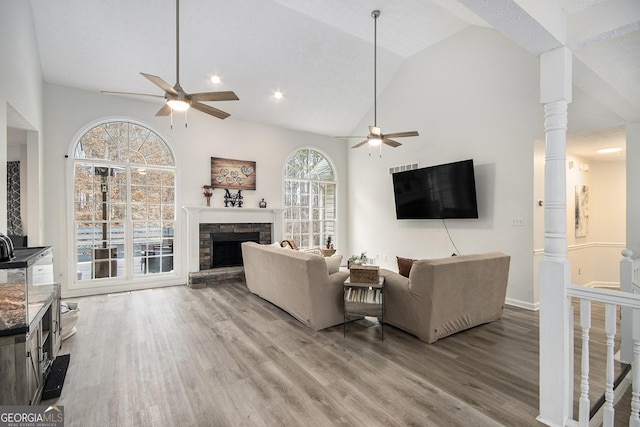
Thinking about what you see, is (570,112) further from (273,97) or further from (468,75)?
(273,97)

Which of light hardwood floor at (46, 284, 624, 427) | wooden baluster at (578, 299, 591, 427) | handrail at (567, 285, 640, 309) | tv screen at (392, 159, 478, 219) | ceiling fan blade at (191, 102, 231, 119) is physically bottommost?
light hardwood floor at (46, 284, 624, 427)

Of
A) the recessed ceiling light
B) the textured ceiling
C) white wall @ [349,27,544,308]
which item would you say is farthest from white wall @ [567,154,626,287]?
the textured ceiling

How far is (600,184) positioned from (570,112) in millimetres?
2623

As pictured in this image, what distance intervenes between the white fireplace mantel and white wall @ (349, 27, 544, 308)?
2.42 m

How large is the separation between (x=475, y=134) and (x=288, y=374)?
4623mm

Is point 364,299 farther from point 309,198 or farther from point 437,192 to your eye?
point 309,198

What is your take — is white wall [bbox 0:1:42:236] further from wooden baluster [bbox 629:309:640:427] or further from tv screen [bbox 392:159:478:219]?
tv screen [bbox 392:159:478:219]

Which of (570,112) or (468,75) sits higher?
(468,75)

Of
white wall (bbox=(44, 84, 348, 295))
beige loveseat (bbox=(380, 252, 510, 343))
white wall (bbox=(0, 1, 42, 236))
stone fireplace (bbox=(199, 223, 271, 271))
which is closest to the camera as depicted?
white wall (bbox=(0, 1, 42, 236))

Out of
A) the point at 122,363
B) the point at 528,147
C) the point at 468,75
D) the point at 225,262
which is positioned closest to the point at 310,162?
the point at 225,262

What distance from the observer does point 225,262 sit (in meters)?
6.51

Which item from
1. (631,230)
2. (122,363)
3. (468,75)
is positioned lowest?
(122,363)

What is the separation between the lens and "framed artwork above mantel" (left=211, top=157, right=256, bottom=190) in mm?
6348

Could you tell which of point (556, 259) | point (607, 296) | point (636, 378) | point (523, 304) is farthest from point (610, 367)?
point (523, 304)
